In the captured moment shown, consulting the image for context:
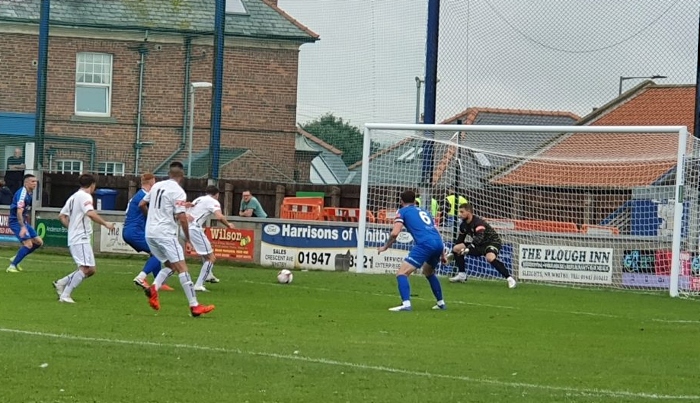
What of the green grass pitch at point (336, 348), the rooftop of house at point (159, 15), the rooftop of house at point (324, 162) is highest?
the rooftop of house at point (159, 15)

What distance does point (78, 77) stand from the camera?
126 ft

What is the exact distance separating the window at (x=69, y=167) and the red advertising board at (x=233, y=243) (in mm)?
7085

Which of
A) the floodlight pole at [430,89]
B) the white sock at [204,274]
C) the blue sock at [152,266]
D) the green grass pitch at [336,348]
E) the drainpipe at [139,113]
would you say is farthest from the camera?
the drainpipe at [139,113]

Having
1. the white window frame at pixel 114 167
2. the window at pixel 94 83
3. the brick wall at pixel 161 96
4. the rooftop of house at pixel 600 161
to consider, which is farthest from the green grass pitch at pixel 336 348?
the window at pixel 94 83

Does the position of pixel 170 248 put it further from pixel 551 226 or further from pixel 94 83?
pixel 94 83

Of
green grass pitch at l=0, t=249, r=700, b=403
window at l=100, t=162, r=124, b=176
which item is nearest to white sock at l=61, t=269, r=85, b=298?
green grass pitch at l=0, t=249, r=700, b=403

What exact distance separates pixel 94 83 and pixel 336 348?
27795 mm

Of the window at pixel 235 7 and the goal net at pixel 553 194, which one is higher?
the window at pixel 235 7

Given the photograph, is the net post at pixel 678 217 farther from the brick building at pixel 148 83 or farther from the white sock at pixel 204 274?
the brick building at pixel 148 83

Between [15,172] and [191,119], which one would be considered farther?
[191,119]

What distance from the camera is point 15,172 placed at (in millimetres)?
32625

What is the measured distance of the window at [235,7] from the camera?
1472 inches

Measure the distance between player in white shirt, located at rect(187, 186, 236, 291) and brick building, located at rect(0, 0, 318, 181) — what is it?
11.9m

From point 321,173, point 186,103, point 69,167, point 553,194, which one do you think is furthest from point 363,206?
point 186,103
